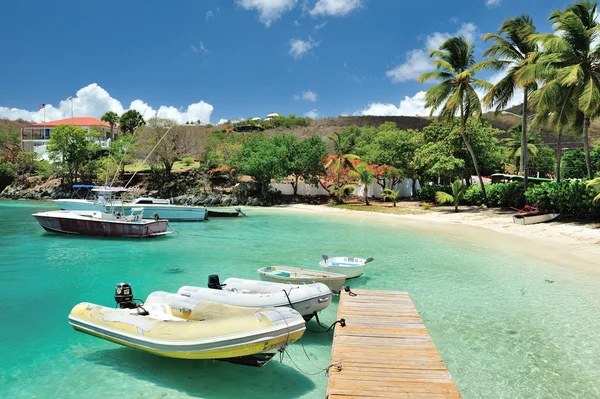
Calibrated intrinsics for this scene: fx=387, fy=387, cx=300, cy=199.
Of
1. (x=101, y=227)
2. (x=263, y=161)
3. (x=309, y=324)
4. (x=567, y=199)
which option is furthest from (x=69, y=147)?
(x=567, y=199)

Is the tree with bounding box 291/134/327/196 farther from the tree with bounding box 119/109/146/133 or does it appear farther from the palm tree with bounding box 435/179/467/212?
the tree with bounding box 119/109/146/133

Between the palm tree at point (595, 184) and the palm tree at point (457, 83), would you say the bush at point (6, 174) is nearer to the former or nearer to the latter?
the palm tree at point (457, 83)

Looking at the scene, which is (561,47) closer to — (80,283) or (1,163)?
(80,283)

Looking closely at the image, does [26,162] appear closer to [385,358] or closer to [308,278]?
[308,278]

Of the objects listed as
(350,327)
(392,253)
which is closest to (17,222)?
(392,253)

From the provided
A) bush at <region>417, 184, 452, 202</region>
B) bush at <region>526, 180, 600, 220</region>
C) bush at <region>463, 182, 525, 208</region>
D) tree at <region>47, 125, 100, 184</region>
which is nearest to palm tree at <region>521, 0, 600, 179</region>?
bush at <region>526, 180, 600, 220</region>

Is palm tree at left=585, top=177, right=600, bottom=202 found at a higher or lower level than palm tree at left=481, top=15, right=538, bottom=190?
lower

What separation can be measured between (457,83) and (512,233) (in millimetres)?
14501

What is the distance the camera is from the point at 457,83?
101 ft

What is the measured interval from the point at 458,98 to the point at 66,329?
29240 millimetres

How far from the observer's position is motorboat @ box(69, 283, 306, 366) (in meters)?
5.57

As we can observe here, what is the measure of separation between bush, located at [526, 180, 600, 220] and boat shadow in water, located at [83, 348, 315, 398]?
796 inches

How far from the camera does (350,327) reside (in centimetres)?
640

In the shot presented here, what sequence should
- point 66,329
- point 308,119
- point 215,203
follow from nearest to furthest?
1. point 66,329
2. point 215,203
3. point 308,119
